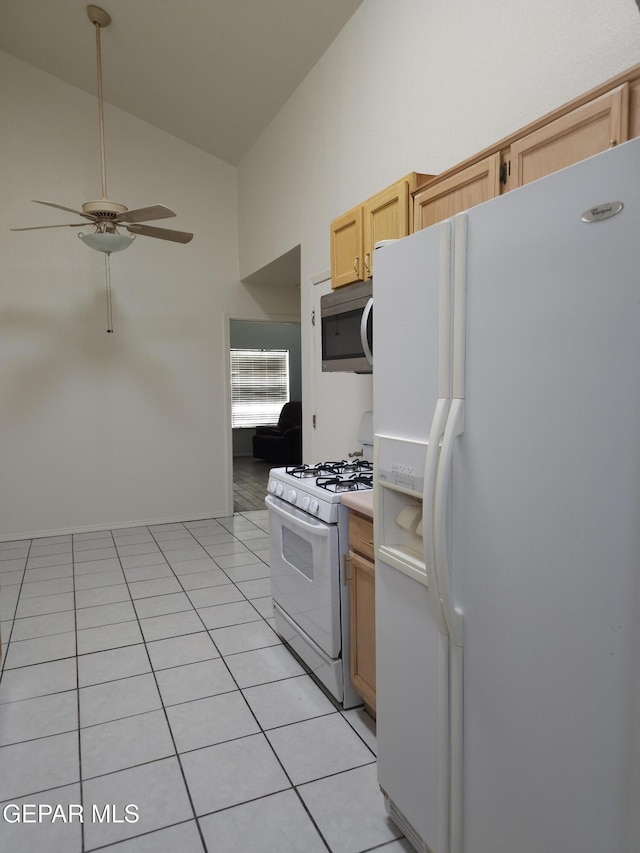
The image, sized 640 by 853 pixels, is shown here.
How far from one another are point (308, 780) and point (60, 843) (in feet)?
2.55

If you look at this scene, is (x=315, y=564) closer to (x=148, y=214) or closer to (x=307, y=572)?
(x=307, y=572)

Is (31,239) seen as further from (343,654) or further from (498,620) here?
(498,620)

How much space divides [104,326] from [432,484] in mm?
4484

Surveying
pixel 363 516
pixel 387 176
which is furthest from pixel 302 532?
pixel 387 176

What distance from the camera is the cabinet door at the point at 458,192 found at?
5.54 ft

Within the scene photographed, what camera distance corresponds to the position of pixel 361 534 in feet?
6.73

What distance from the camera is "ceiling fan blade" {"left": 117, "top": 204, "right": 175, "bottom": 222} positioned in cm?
306

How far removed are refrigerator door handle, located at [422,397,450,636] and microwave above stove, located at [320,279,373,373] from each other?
1067 mm

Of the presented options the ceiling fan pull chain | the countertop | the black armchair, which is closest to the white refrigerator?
the countertop

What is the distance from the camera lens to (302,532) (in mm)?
2385

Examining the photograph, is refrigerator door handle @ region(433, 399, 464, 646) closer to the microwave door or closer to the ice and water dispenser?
the ice and water dispenser

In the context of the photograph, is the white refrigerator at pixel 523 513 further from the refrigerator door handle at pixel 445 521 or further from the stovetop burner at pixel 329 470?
the stovetop burner at pixel 329 470

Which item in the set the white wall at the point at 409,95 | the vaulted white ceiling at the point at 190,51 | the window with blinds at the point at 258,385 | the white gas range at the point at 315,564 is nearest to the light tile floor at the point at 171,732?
the white gas range at the point at 315,564

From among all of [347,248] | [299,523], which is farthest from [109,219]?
[299,523]
